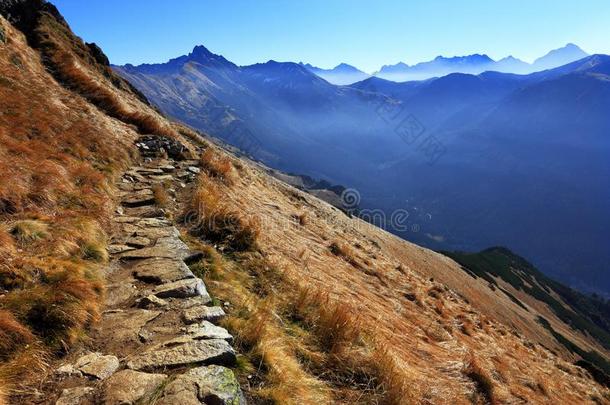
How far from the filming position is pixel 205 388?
437cm

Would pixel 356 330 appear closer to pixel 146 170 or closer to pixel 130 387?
pixel 130 387

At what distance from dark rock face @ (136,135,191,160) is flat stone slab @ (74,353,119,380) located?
13.5 metres

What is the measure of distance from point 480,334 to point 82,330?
49.5 feet

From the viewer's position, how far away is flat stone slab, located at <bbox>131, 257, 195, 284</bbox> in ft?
23.1

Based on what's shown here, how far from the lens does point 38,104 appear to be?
16.1 metres

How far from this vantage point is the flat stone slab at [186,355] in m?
4.77

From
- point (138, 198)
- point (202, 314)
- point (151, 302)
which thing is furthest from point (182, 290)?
point (138, 198)

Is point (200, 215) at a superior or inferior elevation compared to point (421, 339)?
superior

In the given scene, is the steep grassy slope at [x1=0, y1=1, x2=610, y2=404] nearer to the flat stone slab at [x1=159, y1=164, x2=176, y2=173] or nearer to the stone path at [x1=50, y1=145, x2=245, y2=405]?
the stone path at [x1=50, y1=145, x2=245, y2=405]

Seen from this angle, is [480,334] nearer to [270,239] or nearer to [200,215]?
[270,239]

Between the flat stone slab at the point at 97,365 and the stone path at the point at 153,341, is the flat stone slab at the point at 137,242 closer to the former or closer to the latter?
the stone path at the point at 153,341

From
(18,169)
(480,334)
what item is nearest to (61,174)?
(18,169)

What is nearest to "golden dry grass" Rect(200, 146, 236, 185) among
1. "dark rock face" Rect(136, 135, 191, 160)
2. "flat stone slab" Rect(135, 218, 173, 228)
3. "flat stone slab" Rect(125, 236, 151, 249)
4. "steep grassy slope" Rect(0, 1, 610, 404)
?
"steep grassy slope" Rect(0, 1, 610, 404)

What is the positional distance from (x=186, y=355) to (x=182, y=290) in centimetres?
181
